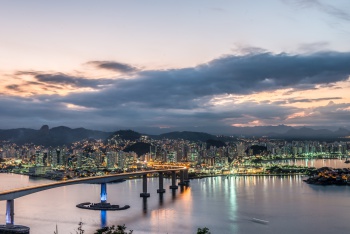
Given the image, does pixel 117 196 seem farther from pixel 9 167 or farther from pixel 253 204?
pixel 9 167

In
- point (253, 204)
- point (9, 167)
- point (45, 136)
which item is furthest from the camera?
point (45, 136)

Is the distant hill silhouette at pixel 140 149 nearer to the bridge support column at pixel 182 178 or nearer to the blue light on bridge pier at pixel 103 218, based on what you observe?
the bridge support column at pixel 182 178

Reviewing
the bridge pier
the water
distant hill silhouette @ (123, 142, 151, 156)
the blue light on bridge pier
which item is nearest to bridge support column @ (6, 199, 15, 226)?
the bridge pier

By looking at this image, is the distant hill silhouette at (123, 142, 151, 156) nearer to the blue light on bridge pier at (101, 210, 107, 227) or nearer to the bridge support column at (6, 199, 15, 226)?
the blue light on bridge pier at (101, 210, 107, 227)

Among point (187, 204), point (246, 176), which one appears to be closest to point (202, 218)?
point (187, 204)

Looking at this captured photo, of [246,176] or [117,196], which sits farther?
[246,176]

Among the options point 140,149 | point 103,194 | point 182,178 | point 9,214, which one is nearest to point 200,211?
point 103,194

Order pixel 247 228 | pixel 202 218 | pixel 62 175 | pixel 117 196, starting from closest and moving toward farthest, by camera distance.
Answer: pixel 247 228 < pixel 202 218 < pixel 117 196 < pixel 62 175

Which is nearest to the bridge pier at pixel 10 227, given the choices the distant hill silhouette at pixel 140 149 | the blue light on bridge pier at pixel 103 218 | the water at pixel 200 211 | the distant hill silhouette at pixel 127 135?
the water at pixel 200 211
